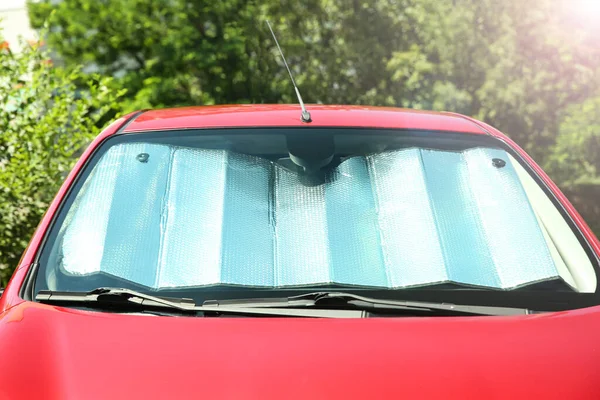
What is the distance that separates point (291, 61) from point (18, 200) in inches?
681

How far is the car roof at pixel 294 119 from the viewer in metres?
3.58

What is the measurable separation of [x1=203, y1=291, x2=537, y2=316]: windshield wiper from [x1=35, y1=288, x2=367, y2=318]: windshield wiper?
0.07 feet

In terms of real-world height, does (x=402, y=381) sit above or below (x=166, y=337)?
below

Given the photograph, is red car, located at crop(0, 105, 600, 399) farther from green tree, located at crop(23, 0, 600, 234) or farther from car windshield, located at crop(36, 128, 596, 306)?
green tree, located at crop(23, 0, 600, 234)

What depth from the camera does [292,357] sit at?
2.50 metres

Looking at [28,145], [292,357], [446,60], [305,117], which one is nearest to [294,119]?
[305,117]

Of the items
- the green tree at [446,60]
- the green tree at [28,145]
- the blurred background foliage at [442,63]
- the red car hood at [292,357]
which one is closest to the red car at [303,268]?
the red car hood at [292,357]

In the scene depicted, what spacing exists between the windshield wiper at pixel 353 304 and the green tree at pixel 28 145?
5764mm

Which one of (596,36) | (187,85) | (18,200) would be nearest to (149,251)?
(18,200)

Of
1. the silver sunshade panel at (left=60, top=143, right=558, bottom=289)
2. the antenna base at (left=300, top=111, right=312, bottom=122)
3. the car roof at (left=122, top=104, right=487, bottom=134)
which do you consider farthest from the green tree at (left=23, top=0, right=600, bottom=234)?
the silver sunshade panel at (left=60, top=143, right=558, bottom=289)

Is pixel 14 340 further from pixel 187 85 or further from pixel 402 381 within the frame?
pixel 187 85

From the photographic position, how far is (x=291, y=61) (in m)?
25.3

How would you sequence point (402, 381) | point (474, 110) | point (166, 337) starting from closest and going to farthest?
point (402, 381) → point (166, 337) → point (474, 110)

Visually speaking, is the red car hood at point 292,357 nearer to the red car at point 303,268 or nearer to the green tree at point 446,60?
the red car at point 303,268
